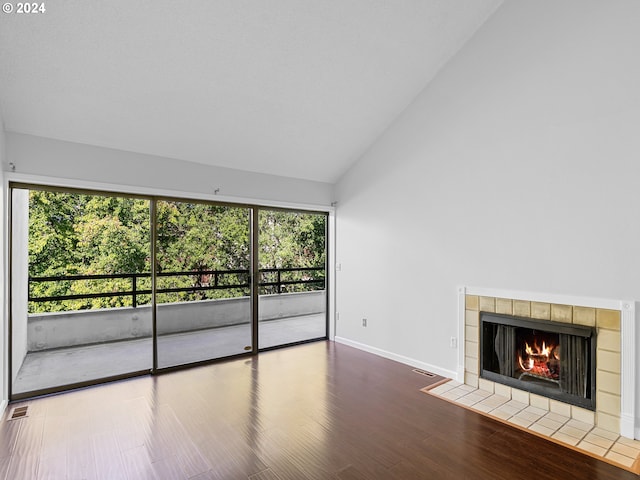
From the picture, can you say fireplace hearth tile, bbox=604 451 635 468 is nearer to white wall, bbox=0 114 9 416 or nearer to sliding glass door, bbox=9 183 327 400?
sliding glass door, bbox=9 183 327 400

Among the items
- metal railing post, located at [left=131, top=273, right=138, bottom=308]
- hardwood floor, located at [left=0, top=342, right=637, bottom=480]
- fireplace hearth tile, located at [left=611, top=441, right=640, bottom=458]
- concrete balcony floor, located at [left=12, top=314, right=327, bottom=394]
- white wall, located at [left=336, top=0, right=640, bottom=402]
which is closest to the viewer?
hardwood floor, located at [left=0, top=342, right=637, bottom=480]

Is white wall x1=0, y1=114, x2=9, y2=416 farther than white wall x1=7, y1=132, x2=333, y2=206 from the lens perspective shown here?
No

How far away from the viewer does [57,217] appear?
161 inches

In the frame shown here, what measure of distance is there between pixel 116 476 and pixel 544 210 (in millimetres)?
3779

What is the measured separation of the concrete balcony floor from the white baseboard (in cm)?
93

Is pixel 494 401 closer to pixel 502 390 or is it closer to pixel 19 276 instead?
pixel 502 390

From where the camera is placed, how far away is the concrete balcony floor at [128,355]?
378 centimetres

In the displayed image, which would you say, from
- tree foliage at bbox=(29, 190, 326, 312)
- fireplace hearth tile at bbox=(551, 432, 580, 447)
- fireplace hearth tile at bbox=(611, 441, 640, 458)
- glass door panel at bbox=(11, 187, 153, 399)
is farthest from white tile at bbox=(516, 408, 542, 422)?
glass door panel at bbox=(11, 187, 153, 399)

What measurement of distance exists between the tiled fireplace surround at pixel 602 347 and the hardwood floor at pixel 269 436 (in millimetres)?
564

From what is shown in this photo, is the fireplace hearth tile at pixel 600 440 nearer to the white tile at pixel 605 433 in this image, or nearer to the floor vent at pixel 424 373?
the white tile at pixel 605 433

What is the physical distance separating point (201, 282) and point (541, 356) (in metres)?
3.65

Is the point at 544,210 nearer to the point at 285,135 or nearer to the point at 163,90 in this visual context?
the point at 285,135

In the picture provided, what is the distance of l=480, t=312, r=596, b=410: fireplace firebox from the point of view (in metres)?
2.87

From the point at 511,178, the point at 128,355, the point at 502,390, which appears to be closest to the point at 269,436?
the point at 502,390
